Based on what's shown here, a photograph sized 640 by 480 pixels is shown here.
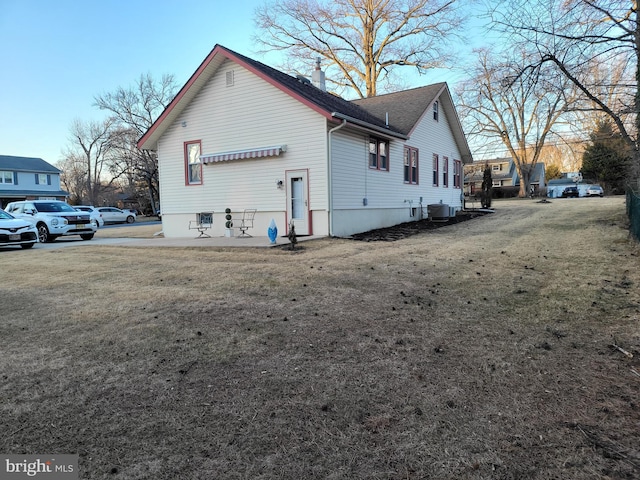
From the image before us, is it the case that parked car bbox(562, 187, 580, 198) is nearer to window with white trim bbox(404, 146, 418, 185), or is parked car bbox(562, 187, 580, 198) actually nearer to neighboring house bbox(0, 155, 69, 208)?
window with white trim bbox(404, 146, 418, 185)

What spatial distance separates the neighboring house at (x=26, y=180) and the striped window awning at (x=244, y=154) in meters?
37.4

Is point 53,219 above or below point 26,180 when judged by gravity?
below

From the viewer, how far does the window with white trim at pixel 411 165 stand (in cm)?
1725

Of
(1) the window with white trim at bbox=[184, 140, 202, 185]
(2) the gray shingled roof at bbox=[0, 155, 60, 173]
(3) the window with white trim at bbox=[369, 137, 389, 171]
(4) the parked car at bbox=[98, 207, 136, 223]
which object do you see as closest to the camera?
(3) the window with white trim at bbox=[369, 137, 389, 171]

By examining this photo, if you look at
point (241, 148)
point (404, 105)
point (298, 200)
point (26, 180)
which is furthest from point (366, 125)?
point (26, 180)

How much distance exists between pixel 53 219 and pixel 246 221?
24.8ft

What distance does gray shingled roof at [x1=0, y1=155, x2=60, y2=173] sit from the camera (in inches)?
1604

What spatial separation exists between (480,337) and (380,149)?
481 inches

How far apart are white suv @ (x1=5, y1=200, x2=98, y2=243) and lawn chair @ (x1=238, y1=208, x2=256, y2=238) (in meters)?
6.60

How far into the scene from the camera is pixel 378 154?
1504cm

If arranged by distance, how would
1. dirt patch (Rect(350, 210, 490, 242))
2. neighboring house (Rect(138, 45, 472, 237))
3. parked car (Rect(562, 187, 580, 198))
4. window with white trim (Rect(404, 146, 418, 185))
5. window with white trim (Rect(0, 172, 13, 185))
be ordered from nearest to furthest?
dirt patch (Rect(350, 210, 490, 242))
neighboring house (Rect(138, 45, 472, 237))
window with white trim (Rect(404, 146, 418, 185))
window with white trim (Rect(0, 172, 13, 185))
parked car (Rect(562, 187, 580, 198))

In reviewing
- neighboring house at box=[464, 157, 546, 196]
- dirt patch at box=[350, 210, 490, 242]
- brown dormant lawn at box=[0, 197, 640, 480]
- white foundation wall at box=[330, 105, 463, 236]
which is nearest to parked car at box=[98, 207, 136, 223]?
white foundation wall at box=[330, 105, 463, 236]

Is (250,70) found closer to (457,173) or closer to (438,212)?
(438,212)

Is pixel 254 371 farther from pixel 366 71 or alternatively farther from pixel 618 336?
pixel 366 71
